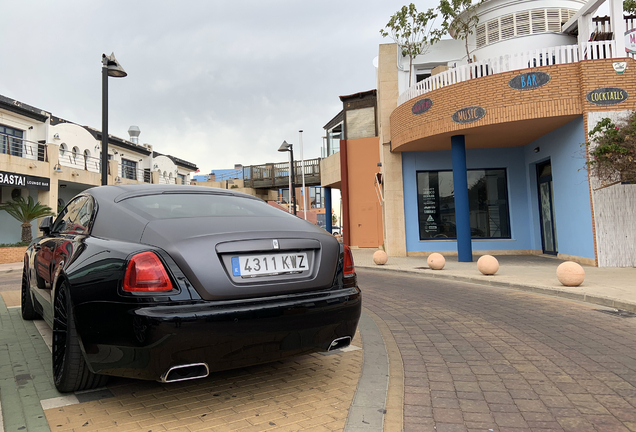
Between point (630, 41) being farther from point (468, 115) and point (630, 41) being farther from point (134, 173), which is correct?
point (134, 173)

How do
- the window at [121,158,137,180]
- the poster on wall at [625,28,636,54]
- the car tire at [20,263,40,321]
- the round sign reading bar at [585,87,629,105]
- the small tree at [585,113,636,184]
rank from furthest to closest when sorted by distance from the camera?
the window at [121,158,137,180] < the poster on wall at [625,28,636,54] < the round sign reading bar at [585,87,629,105] < the small tree at [585,113,636,184] < the car tire at [20,263,40,321]

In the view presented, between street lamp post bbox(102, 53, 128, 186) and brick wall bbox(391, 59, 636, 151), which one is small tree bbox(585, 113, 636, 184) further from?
street lamp post bbox(102, 53, 128, 186)

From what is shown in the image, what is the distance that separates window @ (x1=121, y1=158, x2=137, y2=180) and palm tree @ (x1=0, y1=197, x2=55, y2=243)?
11.4 metres

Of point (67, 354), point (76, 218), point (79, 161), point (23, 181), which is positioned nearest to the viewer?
point (67, 354)

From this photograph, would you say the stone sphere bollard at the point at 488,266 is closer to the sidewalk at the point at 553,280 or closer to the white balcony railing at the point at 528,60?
the sidewalk at the point at 553,280

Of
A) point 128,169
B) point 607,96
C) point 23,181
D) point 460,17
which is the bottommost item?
point 23,181

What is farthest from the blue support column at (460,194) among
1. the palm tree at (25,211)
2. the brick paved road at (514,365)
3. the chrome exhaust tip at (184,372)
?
the palm tree at (25,211)

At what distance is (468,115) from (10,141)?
69.1ft

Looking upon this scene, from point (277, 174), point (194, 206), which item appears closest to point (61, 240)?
point (194, 206)

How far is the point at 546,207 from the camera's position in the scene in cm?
1585

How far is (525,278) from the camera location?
9672 mm

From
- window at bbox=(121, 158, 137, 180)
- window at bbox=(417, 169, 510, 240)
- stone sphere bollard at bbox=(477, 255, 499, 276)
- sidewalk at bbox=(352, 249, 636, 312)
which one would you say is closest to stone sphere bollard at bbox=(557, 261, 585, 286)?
sidewalk at bbox=(352, 249, 636, 312)

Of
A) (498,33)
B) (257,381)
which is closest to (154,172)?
(498,33)

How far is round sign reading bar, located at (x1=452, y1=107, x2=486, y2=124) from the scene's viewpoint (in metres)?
13.3
